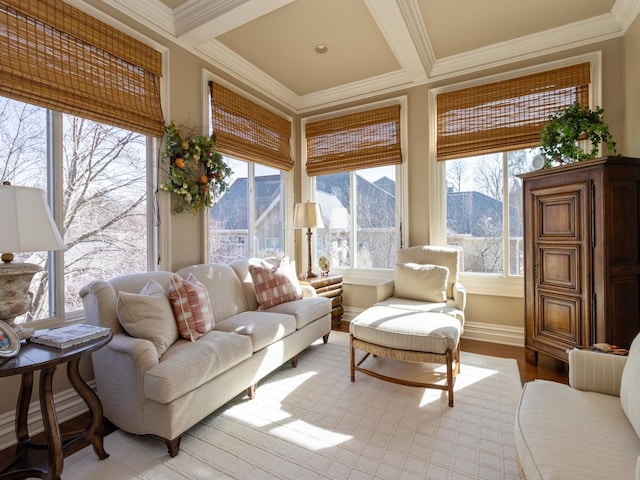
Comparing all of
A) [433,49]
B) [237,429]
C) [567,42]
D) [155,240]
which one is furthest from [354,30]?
[237,429]

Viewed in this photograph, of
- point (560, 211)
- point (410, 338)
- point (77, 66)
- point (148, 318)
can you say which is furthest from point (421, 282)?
point (77, 66)

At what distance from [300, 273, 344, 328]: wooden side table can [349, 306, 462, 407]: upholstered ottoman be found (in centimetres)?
111

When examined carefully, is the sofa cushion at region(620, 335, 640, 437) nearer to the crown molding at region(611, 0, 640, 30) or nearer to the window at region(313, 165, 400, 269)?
the window at region(313, 165, 400, 269)

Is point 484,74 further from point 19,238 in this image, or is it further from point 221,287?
point 19,238

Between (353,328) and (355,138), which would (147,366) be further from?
(355,138)

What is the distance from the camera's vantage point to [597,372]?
4.72 ft

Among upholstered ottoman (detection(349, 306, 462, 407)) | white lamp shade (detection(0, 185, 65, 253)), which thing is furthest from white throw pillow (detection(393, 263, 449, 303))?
white lamp shade (detection(0, 185, 65, 253))

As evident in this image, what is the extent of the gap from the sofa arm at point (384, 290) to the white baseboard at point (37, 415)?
7.89 feet

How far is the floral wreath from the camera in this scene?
8.83 feet

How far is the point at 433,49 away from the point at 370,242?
2.19m

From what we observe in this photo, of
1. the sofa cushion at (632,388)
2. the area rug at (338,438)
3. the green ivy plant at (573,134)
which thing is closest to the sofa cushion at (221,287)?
the area rug at (338,438)

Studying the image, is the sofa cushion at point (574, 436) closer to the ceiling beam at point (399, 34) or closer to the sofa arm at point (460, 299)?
the sofa arm at point (460, 299)

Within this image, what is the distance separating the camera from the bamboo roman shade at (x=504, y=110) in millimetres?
3008

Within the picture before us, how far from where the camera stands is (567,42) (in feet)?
9.73
